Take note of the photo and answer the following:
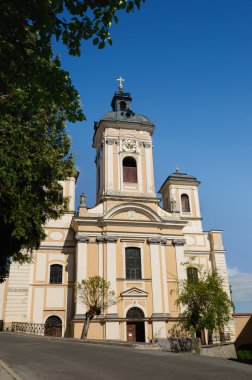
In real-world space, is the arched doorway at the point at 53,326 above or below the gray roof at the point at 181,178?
below

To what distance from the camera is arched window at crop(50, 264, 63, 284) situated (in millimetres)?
30089

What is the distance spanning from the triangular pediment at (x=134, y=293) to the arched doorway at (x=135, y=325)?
956mm

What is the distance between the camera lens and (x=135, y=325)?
28.3 m

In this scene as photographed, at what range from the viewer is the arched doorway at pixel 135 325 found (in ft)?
91.5

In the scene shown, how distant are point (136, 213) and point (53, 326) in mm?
10910

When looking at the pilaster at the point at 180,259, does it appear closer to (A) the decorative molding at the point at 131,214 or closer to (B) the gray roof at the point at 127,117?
(A) the decorative molding at the point at 131,214

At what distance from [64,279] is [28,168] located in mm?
21001

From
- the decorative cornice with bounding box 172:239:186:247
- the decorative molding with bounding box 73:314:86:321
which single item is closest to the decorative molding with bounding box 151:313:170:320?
the decorative molding with bounding box 73:314:86:321

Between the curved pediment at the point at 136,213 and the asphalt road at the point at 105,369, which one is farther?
the curved pediment at the point at 136,213

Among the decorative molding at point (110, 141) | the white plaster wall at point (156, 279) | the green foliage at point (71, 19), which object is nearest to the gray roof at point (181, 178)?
the decorative molding at point (110, 141)

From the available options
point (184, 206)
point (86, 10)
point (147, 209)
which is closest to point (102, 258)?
point (147, 209)

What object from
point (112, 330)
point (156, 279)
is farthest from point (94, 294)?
point (156, 279)

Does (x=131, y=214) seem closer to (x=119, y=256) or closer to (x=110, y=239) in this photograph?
(x=110, y=239)

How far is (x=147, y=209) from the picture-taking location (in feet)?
103
